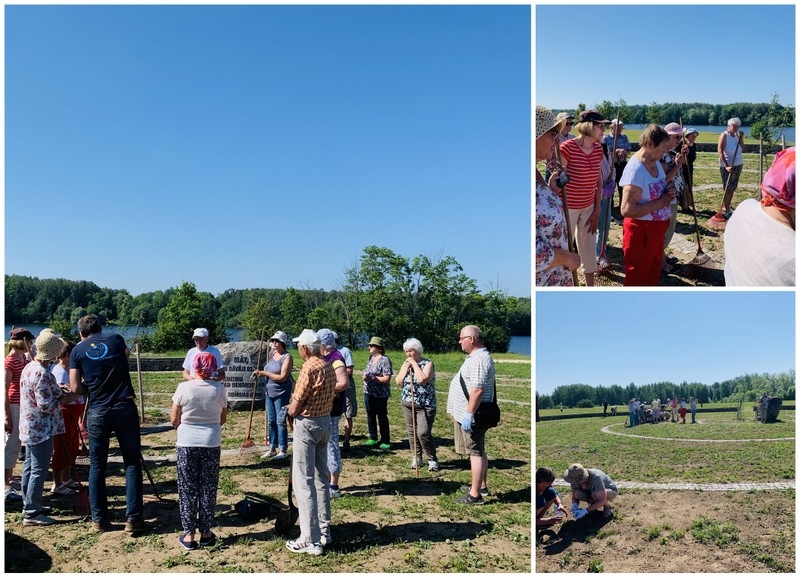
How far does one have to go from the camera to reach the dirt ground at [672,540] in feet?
12.5

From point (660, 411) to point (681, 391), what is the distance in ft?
4.83

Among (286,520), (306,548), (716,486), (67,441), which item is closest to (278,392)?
(67,441)

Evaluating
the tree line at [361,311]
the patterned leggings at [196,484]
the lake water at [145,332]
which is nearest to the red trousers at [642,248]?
the patterned leggings at [196,484]

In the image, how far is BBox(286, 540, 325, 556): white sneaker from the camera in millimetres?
4121

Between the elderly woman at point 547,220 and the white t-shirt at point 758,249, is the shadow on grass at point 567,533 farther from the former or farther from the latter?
the white t-shirt at point 758,249

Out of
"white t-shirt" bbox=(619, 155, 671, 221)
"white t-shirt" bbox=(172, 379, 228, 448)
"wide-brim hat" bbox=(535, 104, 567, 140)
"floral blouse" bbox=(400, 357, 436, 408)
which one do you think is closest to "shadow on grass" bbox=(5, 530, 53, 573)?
"white t-shirt" bbox=(172, 379, 228, 448)

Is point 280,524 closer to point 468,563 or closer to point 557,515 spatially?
point 468,563

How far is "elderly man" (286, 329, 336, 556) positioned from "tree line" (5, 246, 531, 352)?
92.9ft

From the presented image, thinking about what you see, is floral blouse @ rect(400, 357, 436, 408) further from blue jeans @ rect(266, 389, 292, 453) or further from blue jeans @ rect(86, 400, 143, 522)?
blue jeans @ rect(86, 400, 143, 522)

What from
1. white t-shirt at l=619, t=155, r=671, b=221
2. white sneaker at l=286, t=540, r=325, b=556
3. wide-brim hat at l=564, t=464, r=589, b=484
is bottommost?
white sneaker at l=286, t=540, r=325, b=556

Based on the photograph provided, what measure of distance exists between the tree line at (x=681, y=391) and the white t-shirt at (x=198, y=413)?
2367 millimetres

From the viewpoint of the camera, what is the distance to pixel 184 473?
4.13m

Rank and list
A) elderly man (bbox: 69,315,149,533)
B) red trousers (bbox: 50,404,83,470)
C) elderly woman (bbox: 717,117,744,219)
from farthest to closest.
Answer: elderly woman (bbox: 717,117,744,219) < red trousers (bbox: 50,404,83,470) < elderly man (bbox: 69,315,149,533)

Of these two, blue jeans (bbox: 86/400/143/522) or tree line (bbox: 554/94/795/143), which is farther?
tree line (bbox: 554/94/795/143)
